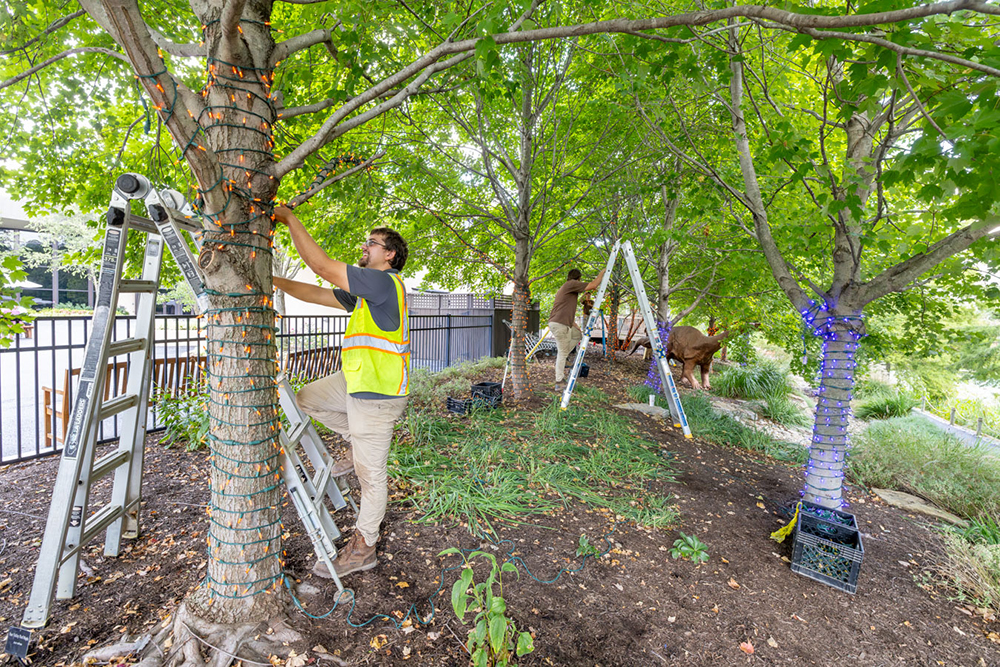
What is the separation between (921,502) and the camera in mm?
4320

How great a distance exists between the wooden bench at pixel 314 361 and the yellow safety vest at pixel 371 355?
468cm

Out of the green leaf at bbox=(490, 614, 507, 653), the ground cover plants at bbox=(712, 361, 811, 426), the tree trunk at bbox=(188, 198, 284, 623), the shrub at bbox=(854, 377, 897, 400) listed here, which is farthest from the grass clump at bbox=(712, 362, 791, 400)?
the tree trunk at bbox=(188, 198, 284, 623)

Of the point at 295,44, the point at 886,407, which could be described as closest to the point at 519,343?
the point at 295,44

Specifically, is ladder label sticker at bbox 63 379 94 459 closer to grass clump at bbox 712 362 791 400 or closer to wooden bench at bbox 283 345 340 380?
wooden bench at bbox 283 345 340 380

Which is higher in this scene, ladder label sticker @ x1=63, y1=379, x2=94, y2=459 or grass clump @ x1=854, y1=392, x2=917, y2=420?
ladder label sticker @ x1=63, y1=379, x2=94, y2=459

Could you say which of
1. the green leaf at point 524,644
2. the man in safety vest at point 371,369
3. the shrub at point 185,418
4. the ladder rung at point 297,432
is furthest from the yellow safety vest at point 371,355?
the shrub at point 185,418

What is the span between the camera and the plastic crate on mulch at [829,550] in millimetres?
2762

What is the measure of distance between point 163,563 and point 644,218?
8.40 m

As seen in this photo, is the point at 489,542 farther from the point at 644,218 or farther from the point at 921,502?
the point at 644,218

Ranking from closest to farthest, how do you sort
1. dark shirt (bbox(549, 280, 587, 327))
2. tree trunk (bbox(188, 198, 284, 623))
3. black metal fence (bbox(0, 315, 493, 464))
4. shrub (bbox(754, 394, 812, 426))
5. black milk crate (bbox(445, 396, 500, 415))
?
1. tree trunk (bbox(188, 198, 284, 623))
2. black metal fence (bbox(0, 315, 493, 464))
3. black milk crate (bbox(445, 396, 500, 415))
4. dark shirt (bbox(549, 280, 587, 327))
5. shrub (bbox(754, 394, 812, 426))

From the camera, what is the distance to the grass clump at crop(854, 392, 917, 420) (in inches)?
370

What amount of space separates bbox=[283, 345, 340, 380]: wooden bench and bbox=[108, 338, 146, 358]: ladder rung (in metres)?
4.16

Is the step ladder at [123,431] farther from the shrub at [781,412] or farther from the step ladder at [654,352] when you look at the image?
the shrub at [781,412]

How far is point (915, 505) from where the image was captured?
421 cm
